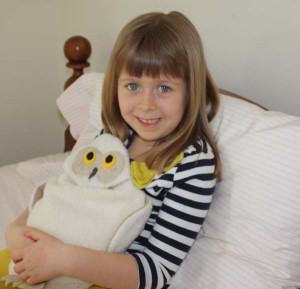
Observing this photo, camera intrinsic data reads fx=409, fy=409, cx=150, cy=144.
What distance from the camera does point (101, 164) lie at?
0.87 metres

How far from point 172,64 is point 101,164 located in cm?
26

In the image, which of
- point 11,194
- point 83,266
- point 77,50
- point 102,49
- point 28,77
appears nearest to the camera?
point 83,266

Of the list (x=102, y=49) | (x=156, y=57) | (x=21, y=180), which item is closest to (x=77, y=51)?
(x=102, y=49)

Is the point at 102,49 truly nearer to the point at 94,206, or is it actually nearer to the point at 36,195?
the point at 36,195

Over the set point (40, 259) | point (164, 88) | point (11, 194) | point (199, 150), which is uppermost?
point (164, 88)

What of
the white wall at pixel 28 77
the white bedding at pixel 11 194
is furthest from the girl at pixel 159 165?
the white wall at pixel 28 77

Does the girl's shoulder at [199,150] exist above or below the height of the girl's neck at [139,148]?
above

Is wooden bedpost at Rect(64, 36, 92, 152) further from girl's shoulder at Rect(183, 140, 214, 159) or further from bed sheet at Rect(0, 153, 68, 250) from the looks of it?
girl's shoulder at Rect(183, 140, 214, 159)

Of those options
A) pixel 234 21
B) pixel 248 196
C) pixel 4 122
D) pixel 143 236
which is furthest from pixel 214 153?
pixel 4 122

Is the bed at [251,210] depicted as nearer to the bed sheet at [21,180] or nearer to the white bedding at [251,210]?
the white bedding at [251,210]

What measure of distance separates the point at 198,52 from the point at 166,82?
88 mm

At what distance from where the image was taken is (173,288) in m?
0.87

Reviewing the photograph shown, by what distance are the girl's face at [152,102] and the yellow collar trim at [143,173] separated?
0.22 feet

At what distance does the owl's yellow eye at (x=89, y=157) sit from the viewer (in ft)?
2.92
